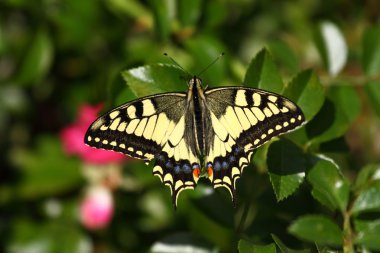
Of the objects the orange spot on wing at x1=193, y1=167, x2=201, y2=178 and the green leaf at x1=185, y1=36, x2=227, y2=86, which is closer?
the orange spot on wing at x1=193, y1=167, x2=201, y2=178

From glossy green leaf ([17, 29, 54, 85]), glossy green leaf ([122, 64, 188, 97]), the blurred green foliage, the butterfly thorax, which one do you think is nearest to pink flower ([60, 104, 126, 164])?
the blurred green foliage

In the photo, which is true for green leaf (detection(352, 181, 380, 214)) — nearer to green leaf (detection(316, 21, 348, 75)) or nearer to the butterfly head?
the butterfly head

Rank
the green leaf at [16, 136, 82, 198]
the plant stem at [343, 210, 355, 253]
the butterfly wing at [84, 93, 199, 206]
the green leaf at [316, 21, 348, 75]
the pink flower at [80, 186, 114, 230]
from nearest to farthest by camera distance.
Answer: the plant stem at [343, 210, 355, 253] < the butterfly wing at [84, 93, 199, 206] < the green leaf at [316, 21, 348, 75] < the pink flower at [80, 186, 114, 230] < the green leaf at [16, 136, 82, 198]

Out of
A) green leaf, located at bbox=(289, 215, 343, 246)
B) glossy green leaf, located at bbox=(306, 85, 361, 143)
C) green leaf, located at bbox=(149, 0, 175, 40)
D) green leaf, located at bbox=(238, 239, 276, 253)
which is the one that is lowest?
green leaf, located at bbox=(238, 239, 276, 253)

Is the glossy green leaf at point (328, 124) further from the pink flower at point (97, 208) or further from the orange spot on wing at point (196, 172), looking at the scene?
the pink flower at point (97, 208)

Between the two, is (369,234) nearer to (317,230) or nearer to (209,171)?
(317,230)

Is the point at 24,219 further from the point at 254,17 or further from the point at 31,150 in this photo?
the point at 254,17
